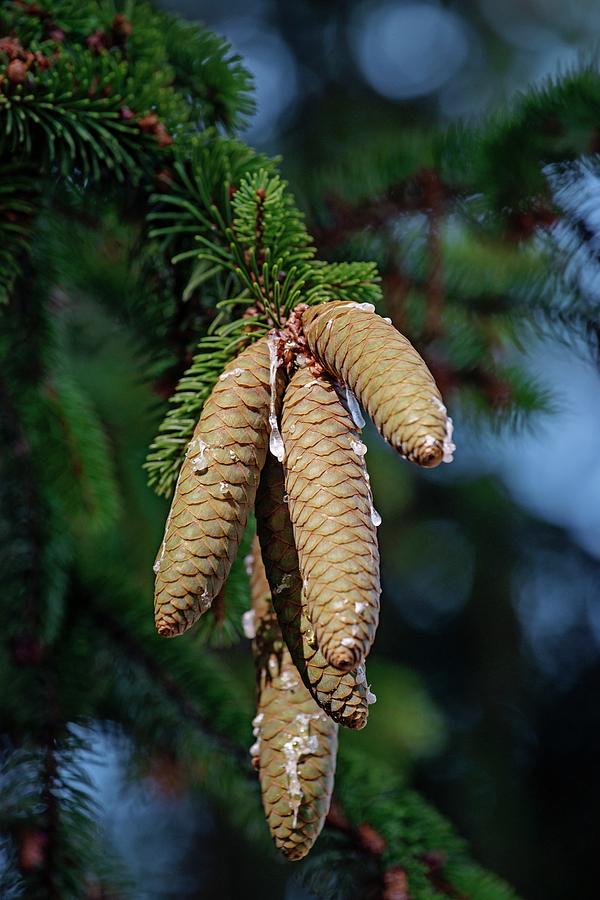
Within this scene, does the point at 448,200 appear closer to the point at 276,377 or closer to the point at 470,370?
the point at 470,370

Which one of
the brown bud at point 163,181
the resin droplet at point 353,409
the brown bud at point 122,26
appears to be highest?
the brown bud at point 122,26

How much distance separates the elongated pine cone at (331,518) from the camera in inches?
18.0

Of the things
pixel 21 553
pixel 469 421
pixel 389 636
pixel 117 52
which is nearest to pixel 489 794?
pixel 389 636

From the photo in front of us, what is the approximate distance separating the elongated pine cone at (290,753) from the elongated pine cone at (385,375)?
0.22m

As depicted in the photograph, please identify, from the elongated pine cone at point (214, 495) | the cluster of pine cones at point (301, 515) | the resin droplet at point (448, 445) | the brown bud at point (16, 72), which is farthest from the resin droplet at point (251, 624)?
the brown bud at point (16, 72)

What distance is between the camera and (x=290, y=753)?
59 cm

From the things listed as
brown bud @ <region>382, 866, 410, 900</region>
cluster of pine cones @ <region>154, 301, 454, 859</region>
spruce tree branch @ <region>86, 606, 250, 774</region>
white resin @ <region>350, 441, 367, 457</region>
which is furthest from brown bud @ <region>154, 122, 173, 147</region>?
brown bud @ <region>382, 866, 410, 900</region>

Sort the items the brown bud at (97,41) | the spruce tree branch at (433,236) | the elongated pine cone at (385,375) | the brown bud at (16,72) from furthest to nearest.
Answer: the spruce tree branch at (433,236)
the brown bud at (97,41)
the brown bud at (16,72)
the elongated pine cone at (385,375)

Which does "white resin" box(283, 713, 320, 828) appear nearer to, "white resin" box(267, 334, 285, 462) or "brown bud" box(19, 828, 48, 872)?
"white resin" box(267, 334, 285, 462)

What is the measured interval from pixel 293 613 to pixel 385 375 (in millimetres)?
179

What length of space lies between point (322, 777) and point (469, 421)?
28.6 inches

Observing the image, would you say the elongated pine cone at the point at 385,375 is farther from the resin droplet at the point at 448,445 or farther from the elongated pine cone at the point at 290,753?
the elongated pine cone at the point at 290,753

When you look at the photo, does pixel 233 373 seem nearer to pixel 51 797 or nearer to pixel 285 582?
pixel 285 582

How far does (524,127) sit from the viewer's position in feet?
3.03
